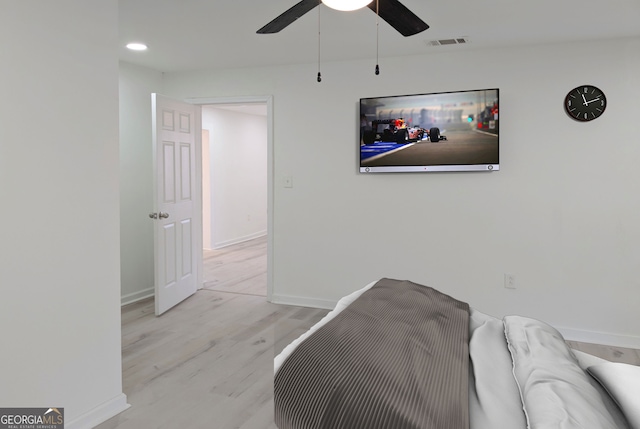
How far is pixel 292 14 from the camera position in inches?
94.9

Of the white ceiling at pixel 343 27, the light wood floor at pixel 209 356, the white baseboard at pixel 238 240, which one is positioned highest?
the white ceiling at pixel 343 27

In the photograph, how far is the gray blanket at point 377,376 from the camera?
136cm

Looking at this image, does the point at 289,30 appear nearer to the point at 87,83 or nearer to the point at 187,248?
the point at 87,83

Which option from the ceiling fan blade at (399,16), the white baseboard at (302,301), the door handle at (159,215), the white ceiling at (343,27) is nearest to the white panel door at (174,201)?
the door handle at (159,215)

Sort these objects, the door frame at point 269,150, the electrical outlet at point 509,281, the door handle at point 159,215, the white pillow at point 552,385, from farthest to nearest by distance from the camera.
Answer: the door frame at point 269,150 → the door handle at point 159,215 → the electrical outlet at point 509,281 → the white pillow at point 552,385

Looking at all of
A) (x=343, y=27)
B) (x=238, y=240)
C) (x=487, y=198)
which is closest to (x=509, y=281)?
(x=487, y=198)

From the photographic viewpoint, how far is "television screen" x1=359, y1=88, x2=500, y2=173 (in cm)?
402

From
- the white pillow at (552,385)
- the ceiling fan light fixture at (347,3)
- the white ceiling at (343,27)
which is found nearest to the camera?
the white pillow at (552,385)

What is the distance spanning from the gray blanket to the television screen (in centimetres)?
231

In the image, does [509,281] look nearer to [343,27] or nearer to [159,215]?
[343,27]

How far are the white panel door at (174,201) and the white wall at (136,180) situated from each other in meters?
0.46

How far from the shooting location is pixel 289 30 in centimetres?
354

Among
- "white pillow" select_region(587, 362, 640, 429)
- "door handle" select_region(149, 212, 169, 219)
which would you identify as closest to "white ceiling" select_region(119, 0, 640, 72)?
"door handle" select_region(149, 212, 169, 219)

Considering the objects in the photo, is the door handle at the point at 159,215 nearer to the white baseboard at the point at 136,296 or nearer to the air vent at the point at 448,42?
the white baseboard at the point at 136,296
